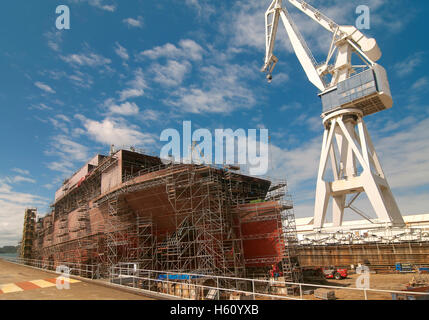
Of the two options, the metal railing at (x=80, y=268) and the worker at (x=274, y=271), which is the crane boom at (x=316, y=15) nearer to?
the worker at (x=274, y=271)

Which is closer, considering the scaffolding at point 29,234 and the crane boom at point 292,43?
the crane boom at point 292,43

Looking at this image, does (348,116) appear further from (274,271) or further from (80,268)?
(80,268)

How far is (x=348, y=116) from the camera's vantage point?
33.8m

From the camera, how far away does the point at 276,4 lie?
40.8 metres

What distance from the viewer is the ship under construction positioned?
73.3ft

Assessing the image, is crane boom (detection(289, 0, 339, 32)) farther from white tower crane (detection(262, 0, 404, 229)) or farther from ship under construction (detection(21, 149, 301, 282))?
ship under construction (detection(21, 149, 301, 282))

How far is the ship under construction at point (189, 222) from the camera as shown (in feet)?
73.3

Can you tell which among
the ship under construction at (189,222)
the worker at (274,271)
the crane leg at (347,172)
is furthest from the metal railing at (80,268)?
the crane leg at (347,172)

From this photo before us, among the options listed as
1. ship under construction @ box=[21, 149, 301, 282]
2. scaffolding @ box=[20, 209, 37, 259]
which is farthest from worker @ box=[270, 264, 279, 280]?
scaffolding @ box=[20, 209, 37, 259]

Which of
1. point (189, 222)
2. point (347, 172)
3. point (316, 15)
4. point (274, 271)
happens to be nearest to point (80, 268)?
point (189, 222)

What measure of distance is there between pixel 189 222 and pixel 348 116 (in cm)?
2363

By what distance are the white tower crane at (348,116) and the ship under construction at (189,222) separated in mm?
9252

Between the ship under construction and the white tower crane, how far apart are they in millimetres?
9252

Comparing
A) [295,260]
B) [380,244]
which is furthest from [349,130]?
[295,260]
